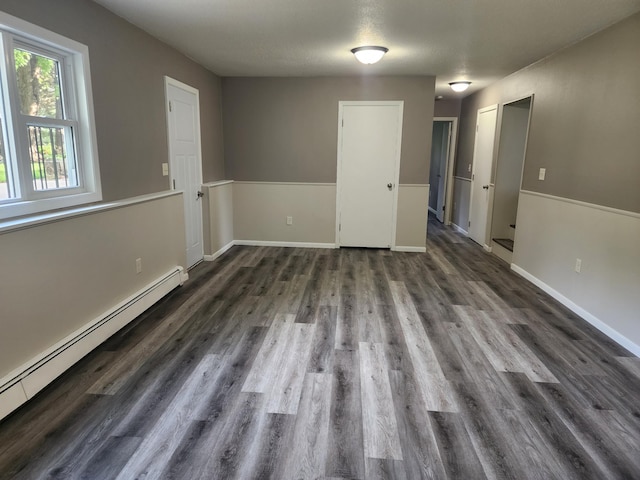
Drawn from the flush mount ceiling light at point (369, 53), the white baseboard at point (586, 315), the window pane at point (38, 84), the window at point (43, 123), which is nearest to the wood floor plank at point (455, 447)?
the white baseboard at point (586, 315)

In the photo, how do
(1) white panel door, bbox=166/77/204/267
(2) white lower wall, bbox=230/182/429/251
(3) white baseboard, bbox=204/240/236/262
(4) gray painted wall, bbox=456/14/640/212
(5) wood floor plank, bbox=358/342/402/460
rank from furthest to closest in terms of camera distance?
1. (2) white lower wall, bbox=230/182/429/251
2. (3) white baseboard, bbox=204/240/236/262
3. (1) white panel door, bbox=166/77/204/267
4. (4) gray painted wall, bbox=456/14/640/212
5. (5) wood floor plank, bbox=358/342/402/460

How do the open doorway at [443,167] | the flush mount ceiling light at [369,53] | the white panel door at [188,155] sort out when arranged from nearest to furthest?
the flush mount ceiling light at [369,53] < the white panel door at [188,155] < the open doorway at [443,167]

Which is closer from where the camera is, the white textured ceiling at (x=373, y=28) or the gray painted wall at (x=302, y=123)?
the white textured ceiling at (x=373, y=28)

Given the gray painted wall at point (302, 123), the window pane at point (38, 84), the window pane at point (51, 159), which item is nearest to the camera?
the window pane at point (38, 84)

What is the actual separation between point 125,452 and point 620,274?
3395mm

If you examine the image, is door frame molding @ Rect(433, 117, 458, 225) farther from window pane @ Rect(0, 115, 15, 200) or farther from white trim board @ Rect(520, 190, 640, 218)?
window pane @ Rect(0, 115, 15, 200)

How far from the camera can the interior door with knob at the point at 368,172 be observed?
17.2ft

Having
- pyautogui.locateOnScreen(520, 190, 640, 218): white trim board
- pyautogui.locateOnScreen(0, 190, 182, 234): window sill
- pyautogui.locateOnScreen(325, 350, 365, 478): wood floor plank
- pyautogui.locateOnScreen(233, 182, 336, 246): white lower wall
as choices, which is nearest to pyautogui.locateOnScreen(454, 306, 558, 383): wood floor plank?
pyautogui.locateOnScreen(325, 350, 365, 478): wood floor plank

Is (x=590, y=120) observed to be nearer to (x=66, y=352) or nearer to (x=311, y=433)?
(x=311, y=433)

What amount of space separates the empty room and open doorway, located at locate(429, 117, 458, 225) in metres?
1.98

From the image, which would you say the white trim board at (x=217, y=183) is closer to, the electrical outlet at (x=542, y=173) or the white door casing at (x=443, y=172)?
the electrical outlet at (x=542, y=173)

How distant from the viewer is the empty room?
1.88m

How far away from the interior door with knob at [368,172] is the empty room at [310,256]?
0.12 feet

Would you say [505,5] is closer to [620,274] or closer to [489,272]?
[620,274]
